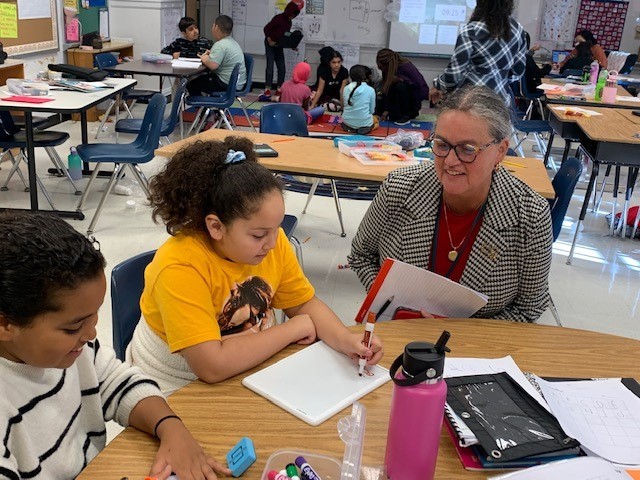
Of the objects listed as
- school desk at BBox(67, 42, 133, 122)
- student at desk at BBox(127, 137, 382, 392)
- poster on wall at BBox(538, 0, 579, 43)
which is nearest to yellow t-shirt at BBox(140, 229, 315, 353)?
student at desk at BBox(127, 137, 382, 392)

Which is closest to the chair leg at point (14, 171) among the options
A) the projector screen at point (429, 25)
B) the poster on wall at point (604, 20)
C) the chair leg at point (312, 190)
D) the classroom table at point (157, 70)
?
the classroom table at point (157, 70)

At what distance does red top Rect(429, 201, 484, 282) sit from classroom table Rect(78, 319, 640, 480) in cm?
30


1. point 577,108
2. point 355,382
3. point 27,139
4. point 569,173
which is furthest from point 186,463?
point 577,108

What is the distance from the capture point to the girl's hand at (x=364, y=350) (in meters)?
1.31

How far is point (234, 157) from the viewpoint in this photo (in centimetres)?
147

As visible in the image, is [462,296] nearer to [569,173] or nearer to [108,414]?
[108,414]

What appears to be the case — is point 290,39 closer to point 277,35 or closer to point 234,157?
point 277,35

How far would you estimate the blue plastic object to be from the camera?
99 centimetres

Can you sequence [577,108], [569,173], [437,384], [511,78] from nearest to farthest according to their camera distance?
[437,384]
[569,173]
[511,78]
[577,108]

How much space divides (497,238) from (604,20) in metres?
9.02

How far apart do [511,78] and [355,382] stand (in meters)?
3.92

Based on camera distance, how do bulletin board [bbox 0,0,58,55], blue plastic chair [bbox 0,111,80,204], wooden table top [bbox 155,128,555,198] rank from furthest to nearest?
bulletin board [bbox 0,0,58,55] < blue plastic chair [bbox 0,111,80,204] < wooden table top [bbox 155,128,555,198]

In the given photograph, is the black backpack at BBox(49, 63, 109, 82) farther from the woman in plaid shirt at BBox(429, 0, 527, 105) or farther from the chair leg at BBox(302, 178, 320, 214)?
the woman in plaid shirt at BBox(429, 0, 527, 105)

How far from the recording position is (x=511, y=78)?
4676 millimetres
